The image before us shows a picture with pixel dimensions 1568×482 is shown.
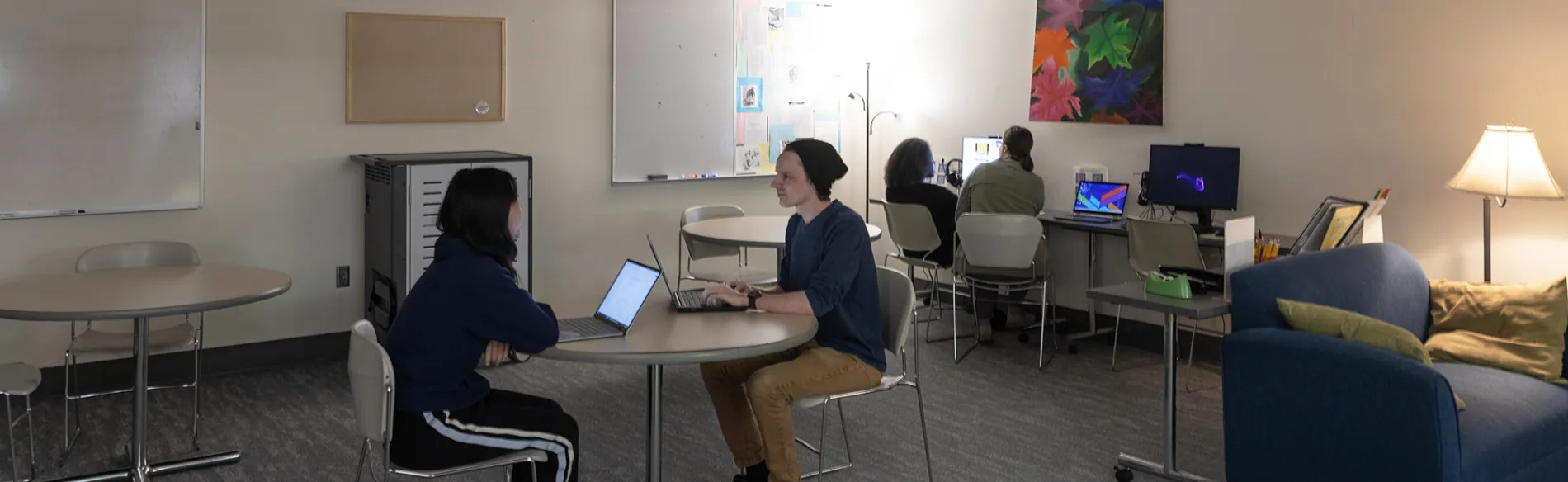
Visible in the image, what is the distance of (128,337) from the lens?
14.0 ft

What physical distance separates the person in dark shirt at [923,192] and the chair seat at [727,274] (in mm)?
1153

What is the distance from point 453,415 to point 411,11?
11.1 feet

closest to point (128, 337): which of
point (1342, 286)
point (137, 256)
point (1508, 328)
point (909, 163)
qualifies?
point (137, 256)

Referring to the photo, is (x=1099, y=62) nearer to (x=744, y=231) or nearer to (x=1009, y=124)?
(x=1009, y=124)

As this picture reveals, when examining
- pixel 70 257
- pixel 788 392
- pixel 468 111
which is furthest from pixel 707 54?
pixel 788 392

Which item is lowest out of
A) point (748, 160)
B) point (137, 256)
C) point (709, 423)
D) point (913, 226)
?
point (709, 423)

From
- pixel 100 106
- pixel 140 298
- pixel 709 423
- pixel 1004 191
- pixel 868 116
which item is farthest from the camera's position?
pixel 868 116

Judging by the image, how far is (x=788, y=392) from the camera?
3.29 meters

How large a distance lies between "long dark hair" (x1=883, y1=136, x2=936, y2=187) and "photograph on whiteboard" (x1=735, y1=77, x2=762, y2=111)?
3.46ft

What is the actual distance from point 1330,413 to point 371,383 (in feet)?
8.45

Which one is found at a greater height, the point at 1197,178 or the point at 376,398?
the point at 1197,178

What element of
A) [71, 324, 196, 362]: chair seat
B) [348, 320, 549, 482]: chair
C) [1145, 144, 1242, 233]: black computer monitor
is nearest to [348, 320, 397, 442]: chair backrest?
[348, 320, 549, 482]: chair

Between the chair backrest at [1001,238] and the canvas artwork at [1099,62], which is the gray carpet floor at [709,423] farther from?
the canvas artwork at [1099,62]

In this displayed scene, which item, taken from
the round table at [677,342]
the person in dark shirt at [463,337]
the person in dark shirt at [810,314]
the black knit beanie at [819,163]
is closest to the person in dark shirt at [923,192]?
the person in dark shirt at [810,314]
